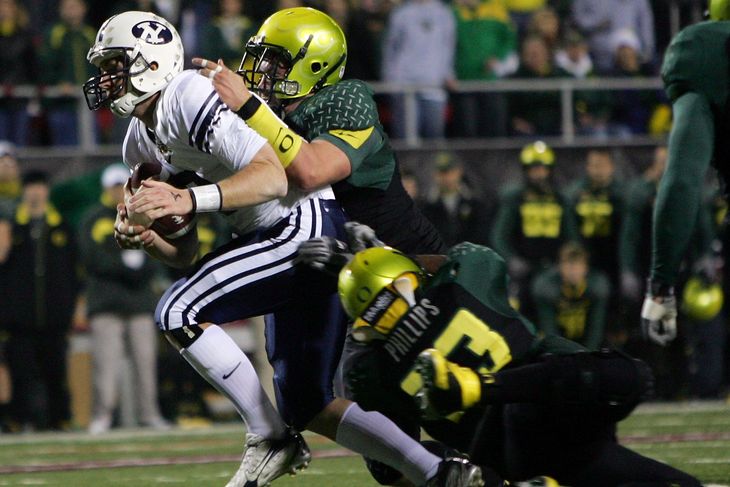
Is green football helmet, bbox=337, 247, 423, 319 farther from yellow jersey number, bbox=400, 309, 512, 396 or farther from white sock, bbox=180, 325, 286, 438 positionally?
white sock, bbox=180, 325, 286, 438

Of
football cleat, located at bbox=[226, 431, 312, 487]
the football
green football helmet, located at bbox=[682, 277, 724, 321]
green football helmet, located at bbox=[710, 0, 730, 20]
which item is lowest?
football cleat, located at bbox=[226, 431, 312, 487]

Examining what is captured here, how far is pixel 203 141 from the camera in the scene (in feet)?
14.1

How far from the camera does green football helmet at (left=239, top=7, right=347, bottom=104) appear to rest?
4934mm

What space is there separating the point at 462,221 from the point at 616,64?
2121 millimetres

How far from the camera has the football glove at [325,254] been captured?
4367 millimetres

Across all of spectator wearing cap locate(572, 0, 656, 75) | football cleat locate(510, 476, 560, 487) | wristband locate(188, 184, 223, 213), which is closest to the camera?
football cleat locate(510, 476, 560, 487)

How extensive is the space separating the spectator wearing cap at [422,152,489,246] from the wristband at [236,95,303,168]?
5.14 meters

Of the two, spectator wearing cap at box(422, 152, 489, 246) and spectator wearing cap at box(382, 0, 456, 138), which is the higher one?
spectator wearing cap at box(382, 0, 456, 138)

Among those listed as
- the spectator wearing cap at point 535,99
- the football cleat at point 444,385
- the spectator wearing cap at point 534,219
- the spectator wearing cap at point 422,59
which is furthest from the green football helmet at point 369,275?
the spectator wearing cap at point 535,99

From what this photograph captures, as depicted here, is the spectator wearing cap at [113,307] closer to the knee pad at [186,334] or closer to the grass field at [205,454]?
the grass field at [205,454]

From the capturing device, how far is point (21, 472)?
669 cm

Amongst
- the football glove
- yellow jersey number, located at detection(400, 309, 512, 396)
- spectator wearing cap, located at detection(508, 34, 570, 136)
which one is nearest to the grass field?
the football glove

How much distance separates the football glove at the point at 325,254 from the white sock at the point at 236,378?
35 centimetres

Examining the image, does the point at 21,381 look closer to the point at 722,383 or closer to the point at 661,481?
the point at 722,383
